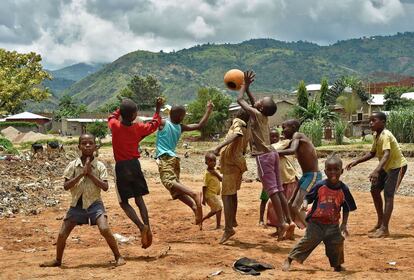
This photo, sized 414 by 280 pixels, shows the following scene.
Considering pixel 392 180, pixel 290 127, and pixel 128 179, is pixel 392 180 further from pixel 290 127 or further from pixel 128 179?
pixel 128 179

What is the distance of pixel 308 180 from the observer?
719 centimetres

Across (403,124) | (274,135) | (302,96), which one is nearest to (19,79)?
(403,124)

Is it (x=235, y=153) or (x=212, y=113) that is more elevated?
(x=212, y=113)

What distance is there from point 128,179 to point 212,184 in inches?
87.0

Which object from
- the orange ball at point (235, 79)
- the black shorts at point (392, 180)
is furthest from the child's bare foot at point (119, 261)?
the black shorts at point (392, 180)

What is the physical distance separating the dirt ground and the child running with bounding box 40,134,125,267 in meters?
0.25

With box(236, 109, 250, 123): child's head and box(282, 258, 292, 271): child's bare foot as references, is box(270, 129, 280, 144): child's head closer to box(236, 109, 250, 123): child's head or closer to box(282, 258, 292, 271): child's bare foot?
box(236, 109, 250, 123): child's head

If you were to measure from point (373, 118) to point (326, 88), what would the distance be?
53.8m

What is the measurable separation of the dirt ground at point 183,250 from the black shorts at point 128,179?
28.8 inches

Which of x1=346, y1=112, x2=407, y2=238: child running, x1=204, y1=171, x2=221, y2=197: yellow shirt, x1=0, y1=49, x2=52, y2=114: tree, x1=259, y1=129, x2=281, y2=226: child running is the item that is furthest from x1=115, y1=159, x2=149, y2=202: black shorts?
x1=0, y1=49, x2=52, y2=114: tree

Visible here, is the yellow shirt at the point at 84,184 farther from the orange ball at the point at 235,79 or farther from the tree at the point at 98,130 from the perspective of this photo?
the tree at the point at 98,130

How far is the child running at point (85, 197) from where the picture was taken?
5.62 m

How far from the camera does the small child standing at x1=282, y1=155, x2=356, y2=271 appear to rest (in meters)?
5.36

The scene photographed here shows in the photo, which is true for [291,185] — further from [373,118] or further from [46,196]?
[46,196]
